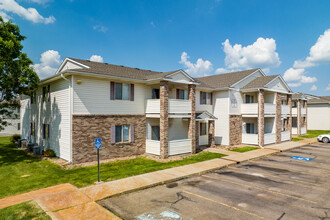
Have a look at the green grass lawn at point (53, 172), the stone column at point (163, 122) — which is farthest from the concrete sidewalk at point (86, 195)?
the stone column at point (163, 122)

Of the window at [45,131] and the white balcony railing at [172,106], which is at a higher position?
the white balcony railing at [172,106]

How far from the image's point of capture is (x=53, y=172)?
12703 millimetres

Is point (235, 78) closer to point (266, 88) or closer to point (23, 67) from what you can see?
point (266, 88)

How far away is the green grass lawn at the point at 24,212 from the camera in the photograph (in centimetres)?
713

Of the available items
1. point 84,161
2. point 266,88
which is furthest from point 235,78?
point 84,161

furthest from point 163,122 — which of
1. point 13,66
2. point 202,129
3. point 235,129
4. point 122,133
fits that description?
point 13,66

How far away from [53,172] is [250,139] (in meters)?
20.3

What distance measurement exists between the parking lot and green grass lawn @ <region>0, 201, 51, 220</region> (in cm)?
219

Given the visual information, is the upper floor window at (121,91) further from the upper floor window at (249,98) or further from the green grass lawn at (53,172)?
the upper floor window at (249,98)

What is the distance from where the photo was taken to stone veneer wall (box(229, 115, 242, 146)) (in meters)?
23.0

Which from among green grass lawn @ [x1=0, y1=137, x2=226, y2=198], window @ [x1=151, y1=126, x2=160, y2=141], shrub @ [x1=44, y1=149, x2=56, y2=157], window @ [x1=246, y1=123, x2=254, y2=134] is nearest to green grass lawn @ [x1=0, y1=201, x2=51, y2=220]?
green grass lawn @ [x1=0, y1=137, x2=226, y2=198]

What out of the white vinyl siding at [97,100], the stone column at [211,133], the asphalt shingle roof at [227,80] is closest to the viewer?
the white vinyl siding at [97,100]

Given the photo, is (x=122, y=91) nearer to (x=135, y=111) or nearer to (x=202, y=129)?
(x=135, y=111)

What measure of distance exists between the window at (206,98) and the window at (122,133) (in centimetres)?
979
